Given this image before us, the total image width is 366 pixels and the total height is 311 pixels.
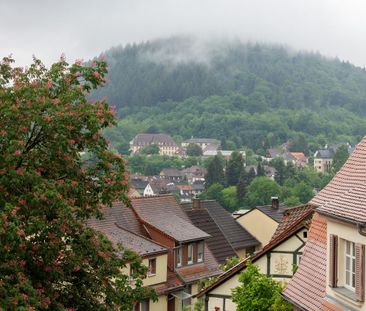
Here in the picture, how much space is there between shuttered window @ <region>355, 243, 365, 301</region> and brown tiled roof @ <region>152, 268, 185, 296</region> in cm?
2322

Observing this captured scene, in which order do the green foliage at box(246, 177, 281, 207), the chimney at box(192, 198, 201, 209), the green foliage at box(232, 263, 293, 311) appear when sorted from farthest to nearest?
the green foliage at box(246, 177, 281, 207)
the chimney at box(192, 198, 201, 209)
the green foliage at box(232, 263, 293, 311)

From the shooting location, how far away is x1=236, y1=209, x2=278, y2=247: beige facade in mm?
54266

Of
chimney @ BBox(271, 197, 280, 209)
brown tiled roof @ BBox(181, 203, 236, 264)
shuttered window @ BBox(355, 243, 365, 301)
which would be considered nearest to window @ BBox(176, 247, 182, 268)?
brown tiled roof @ BBox(181, 203, 236, 264)

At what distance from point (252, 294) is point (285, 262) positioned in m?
4.96

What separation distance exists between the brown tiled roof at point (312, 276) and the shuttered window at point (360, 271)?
2261 mm

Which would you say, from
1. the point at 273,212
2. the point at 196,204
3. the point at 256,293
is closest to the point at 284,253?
the point at 256,293

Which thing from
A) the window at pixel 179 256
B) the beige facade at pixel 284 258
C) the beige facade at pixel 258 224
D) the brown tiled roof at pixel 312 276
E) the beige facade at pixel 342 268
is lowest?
the beige facade at pixel 258 224

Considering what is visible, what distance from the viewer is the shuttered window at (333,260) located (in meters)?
14.8

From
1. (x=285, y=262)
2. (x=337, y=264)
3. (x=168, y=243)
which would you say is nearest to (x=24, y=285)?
(x=337, y=264)

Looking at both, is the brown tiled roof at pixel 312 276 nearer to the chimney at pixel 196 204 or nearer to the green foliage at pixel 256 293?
the green foliage at pixel 256 293

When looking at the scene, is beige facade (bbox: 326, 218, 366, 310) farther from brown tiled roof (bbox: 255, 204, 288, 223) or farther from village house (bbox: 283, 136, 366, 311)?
brown tiled roof (bbox: 255, 204, 288, 223)

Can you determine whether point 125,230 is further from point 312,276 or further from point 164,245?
point 312,276

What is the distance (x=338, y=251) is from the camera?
1475 cm

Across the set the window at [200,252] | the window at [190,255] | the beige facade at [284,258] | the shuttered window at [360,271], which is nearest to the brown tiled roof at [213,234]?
the window at [200,252]
